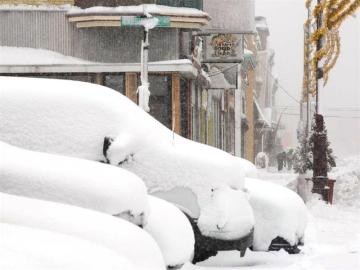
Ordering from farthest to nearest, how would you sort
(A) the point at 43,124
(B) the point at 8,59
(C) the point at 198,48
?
(C) the point at 198,48 < (B) the point at 8,59 < (A) the point at 43,124

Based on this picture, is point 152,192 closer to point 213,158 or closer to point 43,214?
point 213,158

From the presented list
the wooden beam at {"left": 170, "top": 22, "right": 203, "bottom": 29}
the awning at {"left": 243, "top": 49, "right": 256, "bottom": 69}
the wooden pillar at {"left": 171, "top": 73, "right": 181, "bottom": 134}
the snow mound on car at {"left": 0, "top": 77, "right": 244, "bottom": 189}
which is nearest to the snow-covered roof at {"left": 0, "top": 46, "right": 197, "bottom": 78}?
the wooden pillar at {"left": 171, "top": 73, "right": 181, "bottom": 134}

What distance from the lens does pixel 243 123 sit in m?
50.2

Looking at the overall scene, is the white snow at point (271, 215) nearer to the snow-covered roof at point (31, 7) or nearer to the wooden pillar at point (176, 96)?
the wooden pillar at point (176, 96)

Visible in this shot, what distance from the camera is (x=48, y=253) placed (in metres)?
4.60

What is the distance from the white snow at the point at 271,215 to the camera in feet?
34.1

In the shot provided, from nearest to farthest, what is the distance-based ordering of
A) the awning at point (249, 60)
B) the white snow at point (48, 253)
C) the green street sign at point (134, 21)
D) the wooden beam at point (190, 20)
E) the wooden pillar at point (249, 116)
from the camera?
1. the white snow at point (48, 253)
2. the green street sign at point (134, 21)
3. the wooden beam at point (190, 20)
4. the awning at point (249, 60)
5. the wooden pillar at point (249, 116)

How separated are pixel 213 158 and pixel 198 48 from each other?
22.3m

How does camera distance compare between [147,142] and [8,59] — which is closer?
[147,142]

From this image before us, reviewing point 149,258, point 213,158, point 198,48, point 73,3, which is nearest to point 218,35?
point 198,48

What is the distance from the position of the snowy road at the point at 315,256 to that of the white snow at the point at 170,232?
152 centimetres

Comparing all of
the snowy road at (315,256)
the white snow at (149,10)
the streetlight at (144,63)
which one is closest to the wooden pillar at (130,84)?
the white snow at (149,10)

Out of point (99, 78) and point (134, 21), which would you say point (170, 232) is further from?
point (99, 78)

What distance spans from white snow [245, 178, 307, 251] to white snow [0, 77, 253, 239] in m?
1.05
